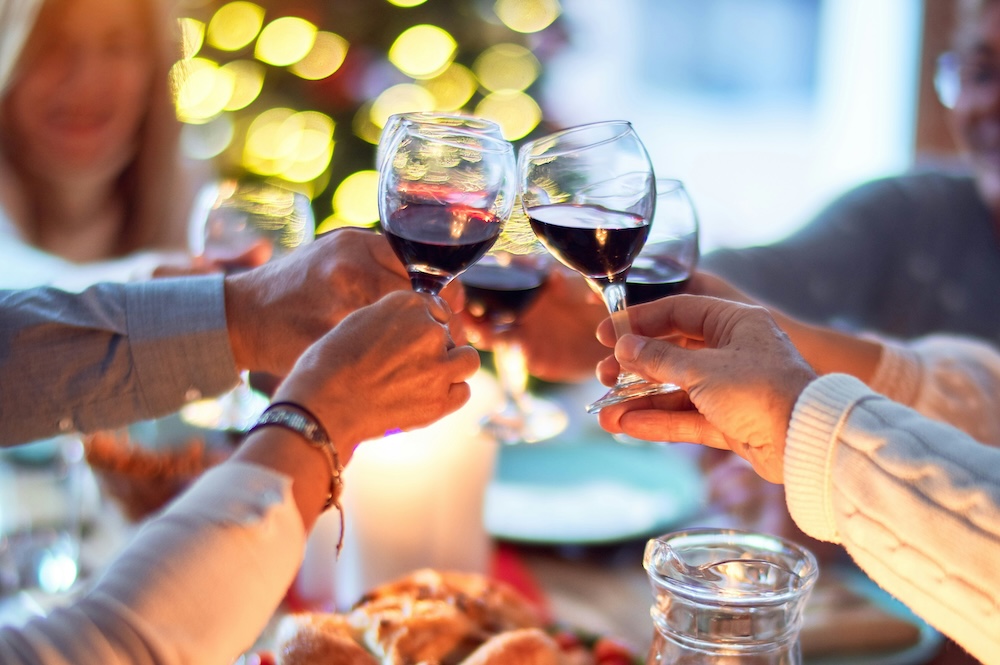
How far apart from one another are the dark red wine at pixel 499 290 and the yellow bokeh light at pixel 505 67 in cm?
170

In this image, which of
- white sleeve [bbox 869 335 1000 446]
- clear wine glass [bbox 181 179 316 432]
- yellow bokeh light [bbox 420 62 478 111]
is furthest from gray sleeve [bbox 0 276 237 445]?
yellow bokeh light [bbox 420 62 478 111]

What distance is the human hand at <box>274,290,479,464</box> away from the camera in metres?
0.72

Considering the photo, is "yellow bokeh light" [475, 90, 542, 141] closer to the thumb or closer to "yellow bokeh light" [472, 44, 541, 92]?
"yellow bokeh light" [472, 44, 541, 92]

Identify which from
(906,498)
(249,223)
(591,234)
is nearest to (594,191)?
(591,234)

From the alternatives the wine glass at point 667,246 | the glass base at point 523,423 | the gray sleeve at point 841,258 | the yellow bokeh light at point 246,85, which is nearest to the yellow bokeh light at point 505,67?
the yellow bokeh light at point 246,85

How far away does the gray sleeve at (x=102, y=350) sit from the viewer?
0.98 metres

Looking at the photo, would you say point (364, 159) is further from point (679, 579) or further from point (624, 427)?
point (679, 579)

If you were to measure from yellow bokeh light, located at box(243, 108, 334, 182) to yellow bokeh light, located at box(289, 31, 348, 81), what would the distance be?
112 millimetres

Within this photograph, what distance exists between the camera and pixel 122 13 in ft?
6.63

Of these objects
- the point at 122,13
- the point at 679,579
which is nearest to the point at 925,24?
the point at 122,13

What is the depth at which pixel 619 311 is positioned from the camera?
904 millimetres

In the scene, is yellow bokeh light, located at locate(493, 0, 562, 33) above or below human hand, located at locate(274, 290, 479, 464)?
above

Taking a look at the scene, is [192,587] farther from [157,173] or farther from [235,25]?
[235,25]

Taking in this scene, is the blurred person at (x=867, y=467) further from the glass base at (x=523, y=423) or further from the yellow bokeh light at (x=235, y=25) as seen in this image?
the yellow bokeh light at (x=235, y=25)
